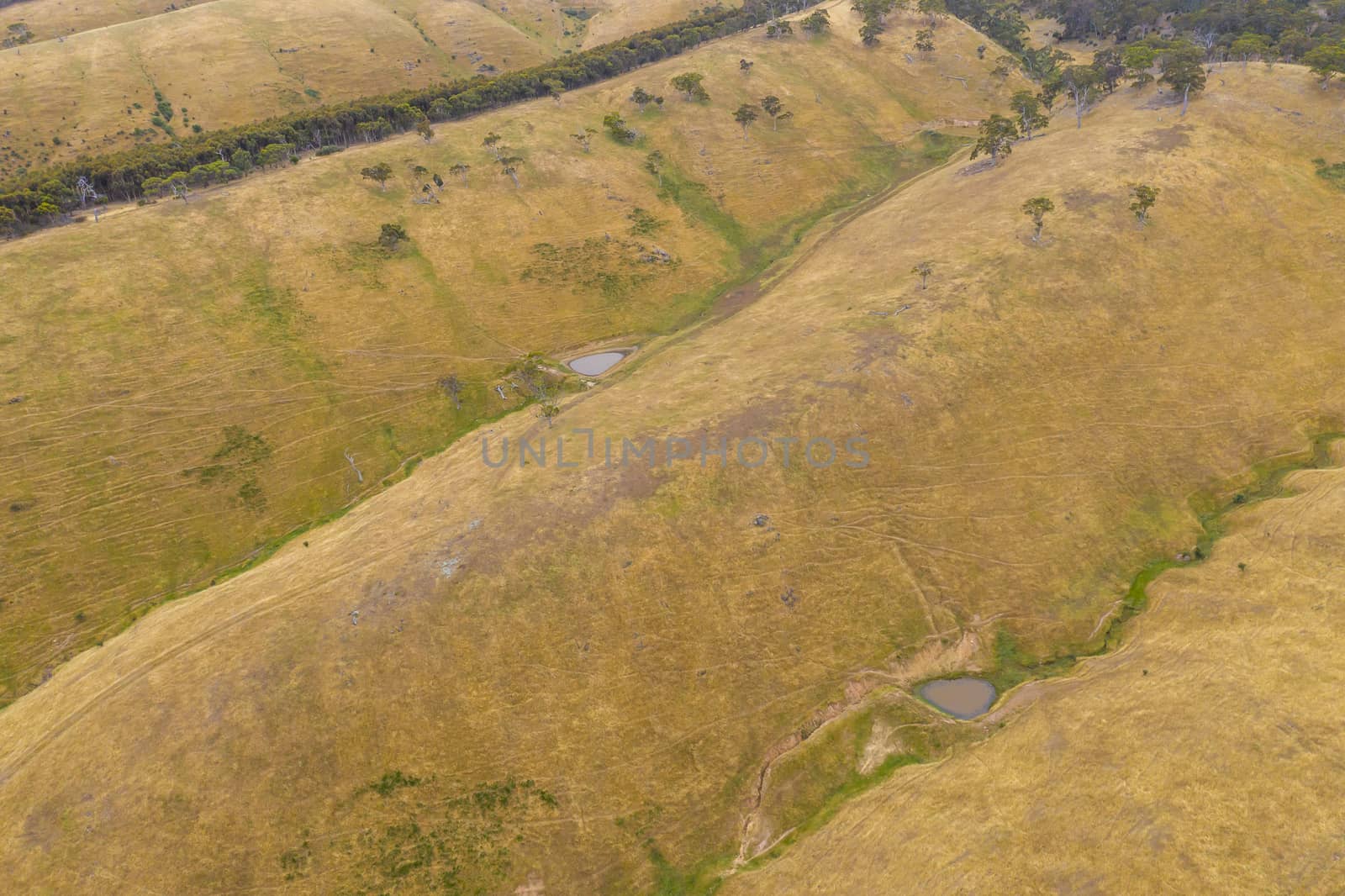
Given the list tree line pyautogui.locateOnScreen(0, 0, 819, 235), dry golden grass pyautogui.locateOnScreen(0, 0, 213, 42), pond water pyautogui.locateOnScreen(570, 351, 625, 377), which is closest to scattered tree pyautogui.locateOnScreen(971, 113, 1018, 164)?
pond water pyautogui.locateOnScreen(570, 351, 625, 377)

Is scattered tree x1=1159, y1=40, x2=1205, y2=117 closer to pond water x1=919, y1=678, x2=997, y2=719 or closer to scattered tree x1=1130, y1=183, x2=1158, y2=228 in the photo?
scattered tree x1=1130, y1=183, x2=1158, y2=228

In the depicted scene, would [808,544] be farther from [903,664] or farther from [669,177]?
[669,177]

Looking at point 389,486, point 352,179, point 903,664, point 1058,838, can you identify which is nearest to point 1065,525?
A: point 903,664

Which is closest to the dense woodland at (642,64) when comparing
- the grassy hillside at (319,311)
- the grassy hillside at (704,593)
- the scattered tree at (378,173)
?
the grassy hillside at (319,311)

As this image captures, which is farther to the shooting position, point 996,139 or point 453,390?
point 996,139

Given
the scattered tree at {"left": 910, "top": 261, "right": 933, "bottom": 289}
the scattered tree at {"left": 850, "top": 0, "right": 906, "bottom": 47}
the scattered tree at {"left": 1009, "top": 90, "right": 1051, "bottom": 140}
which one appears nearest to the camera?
the scattered tree at {"left": 910, "top": 261, "right": 933, "bottom": 289}

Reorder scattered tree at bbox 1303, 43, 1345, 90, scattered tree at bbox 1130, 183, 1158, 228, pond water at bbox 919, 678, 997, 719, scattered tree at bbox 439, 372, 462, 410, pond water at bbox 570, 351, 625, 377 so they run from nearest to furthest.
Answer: pond water at bbox 919, 678, 997, 719 < scattered tree at bbox 1130, 183, 1158, 228 < scattered tree at bbox 439, 372, 462, 410 < pond water at bbox 570, 351, 625, 377 < scattered tree at bbox 1303, 43, 1345, 90

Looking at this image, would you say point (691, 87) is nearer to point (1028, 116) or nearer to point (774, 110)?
point (774, 110)

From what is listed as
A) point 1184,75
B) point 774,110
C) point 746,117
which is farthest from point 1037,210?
point 774,110
